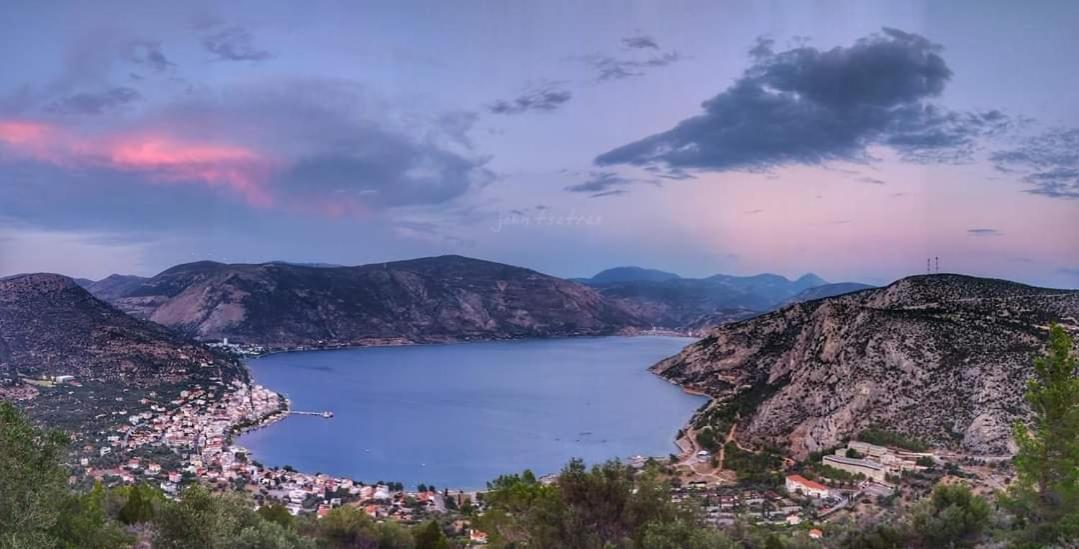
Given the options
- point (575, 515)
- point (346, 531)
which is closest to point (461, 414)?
point (346, 531)

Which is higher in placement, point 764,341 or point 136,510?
point 764,341

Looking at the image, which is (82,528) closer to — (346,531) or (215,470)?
(346,531)

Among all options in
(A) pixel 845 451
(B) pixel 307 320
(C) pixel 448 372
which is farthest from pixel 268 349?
(A) pixel 845 451

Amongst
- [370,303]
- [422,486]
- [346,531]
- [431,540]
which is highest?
[370,303]

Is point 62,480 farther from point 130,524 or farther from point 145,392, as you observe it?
point 145,392

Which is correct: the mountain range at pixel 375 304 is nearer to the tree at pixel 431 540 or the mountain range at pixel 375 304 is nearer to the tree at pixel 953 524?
the tree at pixel 431 540

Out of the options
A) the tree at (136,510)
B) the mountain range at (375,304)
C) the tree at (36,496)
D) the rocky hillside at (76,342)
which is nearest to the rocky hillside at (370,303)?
the mountain range at (375,304)
